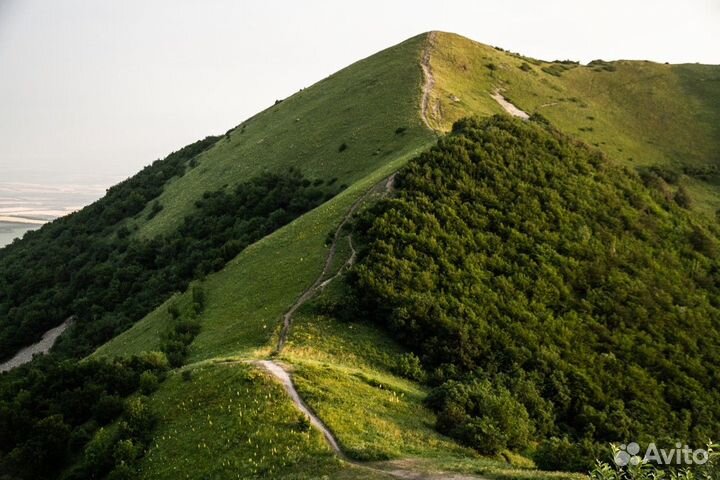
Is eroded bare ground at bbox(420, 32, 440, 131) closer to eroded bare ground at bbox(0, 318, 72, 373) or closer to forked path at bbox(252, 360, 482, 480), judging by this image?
forked path at bbox(252, 360, 482, 480)

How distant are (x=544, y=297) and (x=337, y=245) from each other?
1440 centimetres

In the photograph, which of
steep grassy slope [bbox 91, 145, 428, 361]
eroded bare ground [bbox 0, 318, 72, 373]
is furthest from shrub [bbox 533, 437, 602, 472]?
eroded bare ground [bbox 0, 318, 72, 373]

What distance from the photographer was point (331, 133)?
70938 millimetres

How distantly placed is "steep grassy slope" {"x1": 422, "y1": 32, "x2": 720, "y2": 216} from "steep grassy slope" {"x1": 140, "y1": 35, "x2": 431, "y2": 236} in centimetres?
508

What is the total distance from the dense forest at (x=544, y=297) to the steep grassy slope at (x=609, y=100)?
21.9 meters

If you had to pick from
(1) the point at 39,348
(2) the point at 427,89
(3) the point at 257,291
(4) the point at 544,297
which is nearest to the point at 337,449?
(3) the point at 257,291

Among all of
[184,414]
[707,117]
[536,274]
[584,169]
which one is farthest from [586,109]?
[184,414]

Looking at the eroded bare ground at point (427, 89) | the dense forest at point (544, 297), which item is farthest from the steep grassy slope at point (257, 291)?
the eroded bare ground at point (427, 89)

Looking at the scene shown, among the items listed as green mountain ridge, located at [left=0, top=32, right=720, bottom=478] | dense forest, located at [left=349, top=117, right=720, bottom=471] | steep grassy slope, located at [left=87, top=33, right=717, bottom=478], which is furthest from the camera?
dense forest, located at [left=349, top=117, right=720, bottom=471]

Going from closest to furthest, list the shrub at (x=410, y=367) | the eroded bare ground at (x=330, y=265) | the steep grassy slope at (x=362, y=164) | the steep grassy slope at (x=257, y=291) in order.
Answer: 1. the steep grassy slope at (x=362, y=164)
2. the shrub at (x=410, y=367)
3. the eroded bare ground at (x=330, y=265)
4. the steep grassy slope at (x=257, y=291)

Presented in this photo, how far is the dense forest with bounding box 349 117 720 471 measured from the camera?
27828mm

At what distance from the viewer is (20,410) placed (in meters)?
27.2

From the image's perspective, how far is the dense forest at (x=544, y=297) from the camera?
2783 centimetres

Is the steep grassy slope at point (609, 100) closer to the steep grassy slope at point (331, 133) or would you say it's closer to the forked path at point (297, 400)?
the steep grassy slope at point (331, 133)
